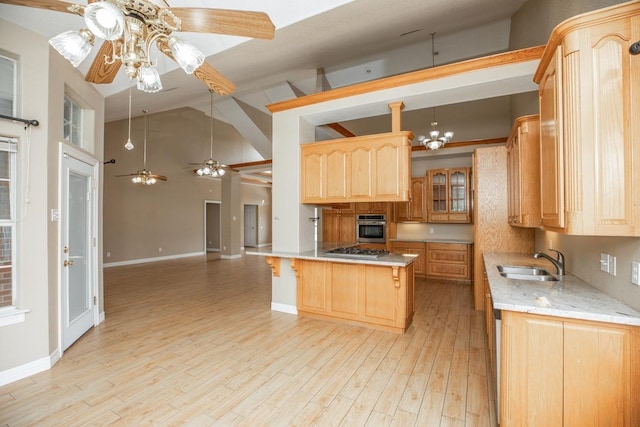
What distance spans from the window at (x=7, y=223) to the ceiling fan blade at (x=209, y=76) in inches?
70.0

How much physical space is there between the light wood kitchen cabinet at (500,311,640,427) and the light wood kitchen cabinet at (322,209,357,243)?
5.78m

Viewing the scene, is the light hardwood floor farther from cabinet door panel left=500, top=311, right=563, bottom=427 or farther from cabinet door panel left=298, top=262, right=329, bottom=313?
cabinet door panel left=500, top=311, right=563, bottom=427

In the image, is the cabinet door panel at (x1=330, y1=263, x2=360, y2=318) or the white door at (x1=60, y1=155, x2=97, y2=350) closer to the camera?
the white door at (x1=60, y1=155, x2=97, y2=350)

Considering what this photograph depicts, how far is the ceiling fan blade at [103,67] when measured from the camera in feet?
5.96

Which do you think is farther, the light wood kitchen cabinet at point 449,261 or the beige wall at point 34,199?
the light wood kitchen cabinet at point 449,261

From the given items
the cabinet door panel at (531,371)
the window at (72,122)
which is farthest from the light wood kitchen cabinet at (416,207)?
the window at (72,122)

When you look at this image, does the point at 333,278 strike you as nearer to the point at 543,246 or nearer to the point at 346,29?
the point at 543,246

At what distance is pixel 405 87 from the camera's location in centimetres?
340

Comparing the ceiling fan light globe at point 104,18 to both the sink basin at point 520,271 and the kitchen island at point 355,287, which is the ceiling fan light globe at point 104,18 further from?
the sink basin at point 520,271

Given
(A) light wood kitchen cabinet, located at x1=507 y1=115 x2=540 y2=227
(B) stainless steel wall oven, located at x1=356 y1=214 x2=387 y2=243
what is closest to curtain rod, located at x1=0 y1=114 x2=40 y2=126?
(A) light wood kitchen cabinet, located at x1=507 y1=115 x2=540 y2=227

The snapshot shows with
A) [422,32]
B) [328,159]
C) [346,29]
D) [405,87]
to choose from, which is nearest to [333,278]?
[328,159]

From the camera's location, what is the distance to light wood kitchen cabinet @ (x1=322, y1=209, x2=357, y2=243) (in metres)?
7.51

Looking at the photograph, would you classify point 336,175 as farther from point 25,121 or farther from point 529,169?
point 25,121

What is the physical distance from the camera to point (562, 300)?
1790 millimetres
